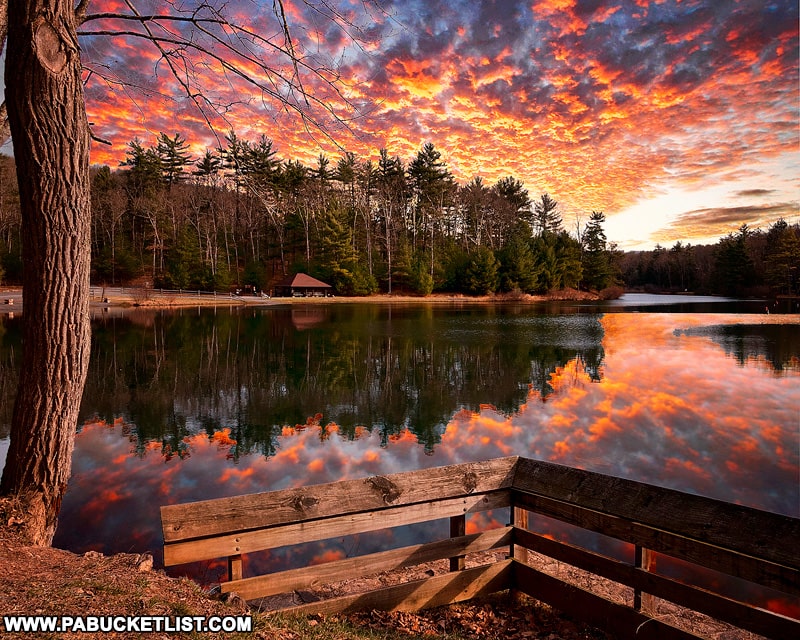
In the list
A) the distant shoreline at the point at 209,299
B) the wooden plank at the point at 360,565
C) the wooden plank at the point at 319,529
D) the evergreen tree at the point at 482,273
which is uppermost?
the evergreen tree at the point at 482,273

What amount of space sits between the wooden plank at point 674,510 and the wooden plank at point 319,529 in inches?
15.4

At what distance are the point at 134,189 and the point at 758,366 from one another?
7414cm

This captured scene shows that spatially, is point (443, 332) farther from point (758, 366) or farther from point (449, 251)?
point (449, 251)

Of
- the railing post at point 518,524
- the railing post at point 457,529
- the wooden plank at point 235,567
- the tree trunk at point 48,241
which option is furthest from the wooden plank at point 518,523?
the tree trunk at point 48,241

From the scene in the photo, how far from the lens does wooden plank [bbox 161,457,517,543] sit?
2998 mm

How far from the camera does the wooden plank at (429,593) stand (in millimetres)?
3480

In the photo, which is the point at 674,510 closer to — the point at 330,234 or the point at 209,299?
the point at 209,299

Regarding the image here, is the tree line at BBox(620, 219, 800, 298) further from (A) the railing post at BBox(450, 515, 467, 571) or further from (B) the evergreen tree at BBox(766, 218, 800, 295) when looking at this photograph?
(A) the railing post at BBox(450, 515, 467, 571)

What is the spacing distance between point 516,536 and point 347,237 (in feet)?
202

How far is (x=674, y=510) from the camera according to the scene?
300 centimetres

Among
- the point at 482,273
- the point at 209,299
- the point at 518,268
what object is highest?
the point at 518,268

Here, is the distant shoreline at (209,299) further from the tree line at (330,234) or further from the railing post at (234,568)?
the railing post at (234,568)

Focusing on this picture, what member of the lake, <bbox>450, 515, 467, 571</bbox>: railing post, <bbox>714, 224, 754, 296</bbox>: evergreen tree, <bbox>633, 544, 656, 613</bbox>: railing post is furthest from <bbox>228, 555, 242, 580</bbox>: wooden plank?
<bbox>714, 224, 754, 296</bbox>: evergreen tree

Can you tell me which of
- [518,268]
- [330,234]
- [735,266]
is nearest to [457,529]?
[330,234]
